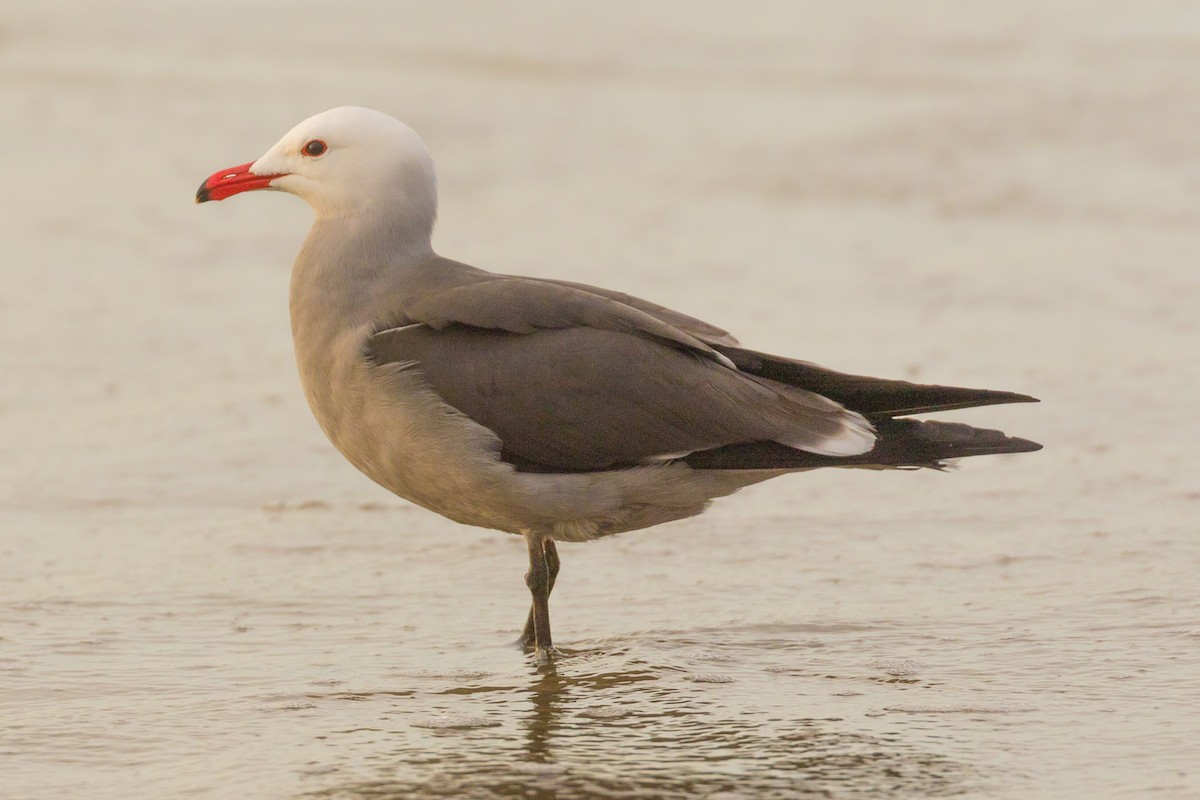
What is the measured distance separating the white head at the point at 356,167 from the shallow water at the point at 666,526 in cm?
119

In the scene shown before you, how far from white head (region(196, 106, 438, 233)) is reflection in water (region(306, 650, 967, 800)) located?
1494 mm

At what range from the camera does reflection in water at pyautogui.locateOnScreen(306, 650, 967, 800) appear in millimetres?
4078

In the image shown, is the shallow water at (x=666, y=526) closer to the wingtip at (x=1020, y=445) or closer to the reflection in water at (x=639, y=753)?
the reflection in water at (x=639, y=753)

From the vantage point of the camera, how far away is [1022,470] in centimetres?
687

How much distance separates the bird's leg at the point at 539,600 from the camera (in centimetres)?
508

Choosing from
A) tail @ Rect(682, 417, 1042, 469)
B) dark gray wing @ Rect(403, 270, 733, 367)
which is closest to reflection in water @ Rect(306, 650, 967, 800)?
tail @ Rect(682, 417, 1042, 469)

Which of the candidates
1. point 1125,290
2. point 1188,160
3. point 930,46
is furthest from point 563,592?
point 930,46

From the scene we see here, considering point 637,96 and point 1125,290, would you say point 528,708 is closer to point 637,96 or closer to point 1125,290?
point 1125,290

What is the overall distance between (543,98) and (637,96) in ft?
2.52

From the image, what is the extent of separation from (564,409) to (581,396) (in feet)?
0.19

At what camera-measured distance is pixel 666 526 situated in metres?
6.37

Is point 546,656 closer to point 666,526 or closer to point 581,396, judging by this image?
point 581,396

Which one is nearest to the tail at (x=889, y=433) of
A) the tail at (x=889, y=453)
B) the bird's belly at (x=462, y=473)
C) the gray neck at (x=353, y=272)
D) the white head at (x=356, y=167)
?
the tail at (x=889, y=453)

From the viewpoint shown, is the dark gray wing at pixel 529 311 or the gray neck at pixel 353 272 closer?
the dark gray wing at pixel 529 311
